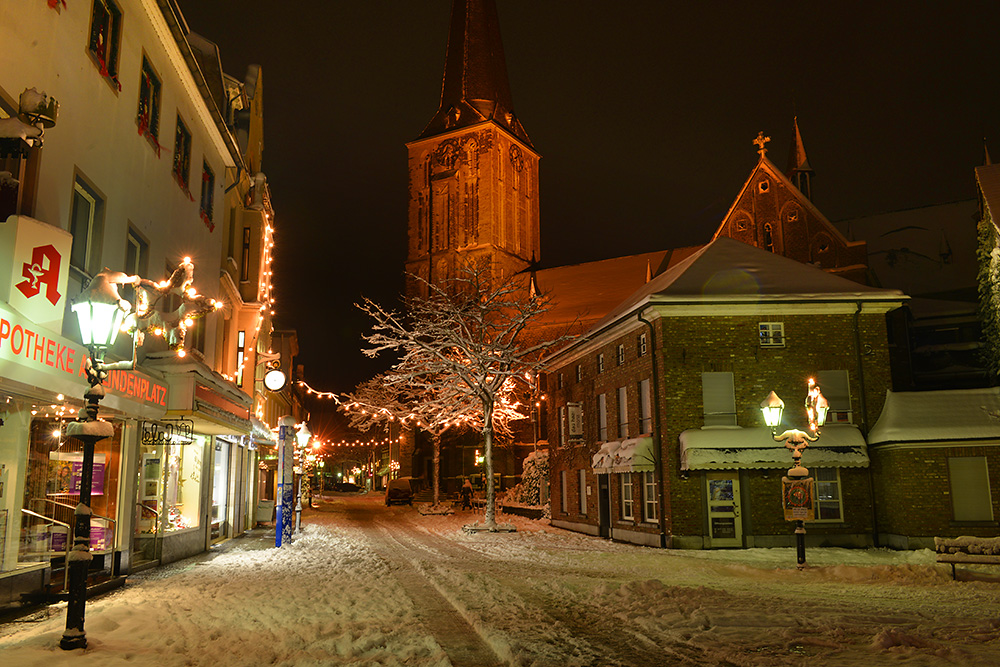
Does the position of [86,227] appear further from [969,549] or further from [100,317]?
[969,549]

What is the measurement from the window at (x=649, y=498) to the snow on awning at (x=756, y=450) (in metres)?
1.89

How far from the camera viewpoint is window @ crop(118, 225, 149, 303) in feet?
50.4

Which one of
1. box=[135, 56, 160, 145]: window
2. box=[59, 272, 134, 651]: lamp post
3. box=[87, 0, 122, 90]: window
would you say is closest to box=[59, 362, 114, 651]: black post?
box=[59, 272, 134, 651]: lamp post

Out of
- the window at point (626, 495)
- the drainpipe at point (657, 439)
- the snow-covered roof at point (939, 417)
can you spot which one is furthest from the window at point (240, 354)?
the snow-covered roof at point (939, 417)

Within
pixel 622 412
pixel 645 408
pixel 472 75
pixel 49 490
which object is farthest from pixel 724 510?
pixel 472 75

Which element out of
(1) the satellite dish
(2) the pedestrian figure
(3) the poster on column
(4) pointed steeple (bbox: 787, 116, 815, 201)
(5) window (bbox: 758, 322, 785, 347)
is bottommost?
(2) the pedestrian figure

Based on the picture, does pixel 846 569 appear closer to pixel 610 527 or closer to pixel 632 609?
pixel 632 609

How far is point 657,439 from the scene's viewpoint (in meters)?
23.5

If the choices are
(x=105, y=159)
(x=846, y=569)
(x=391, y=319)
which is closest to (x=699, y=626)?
(x=846, y=569)

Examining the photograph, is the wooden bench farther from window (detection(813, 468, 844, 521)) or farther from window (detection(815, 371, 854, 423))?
window (detection(815, 371, 854, 423))

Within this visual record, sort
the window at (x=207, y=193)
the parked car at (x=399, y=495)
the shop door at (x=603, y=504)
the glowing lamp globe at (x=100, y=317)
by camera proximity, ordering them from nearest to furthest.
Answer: the glowing lamp globe at (x=100, y=317) < the window at (x=207, y=193) < the shop door at (x=603, y=504) < the parked car at (x=399, y=495)

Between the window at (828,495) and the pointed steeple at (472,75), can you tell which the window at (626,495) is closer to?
the window at (828,495)

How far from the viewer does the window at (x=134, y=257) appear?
15375mm

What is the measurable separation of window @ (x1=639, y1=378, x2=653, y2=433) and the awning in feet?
1.77
